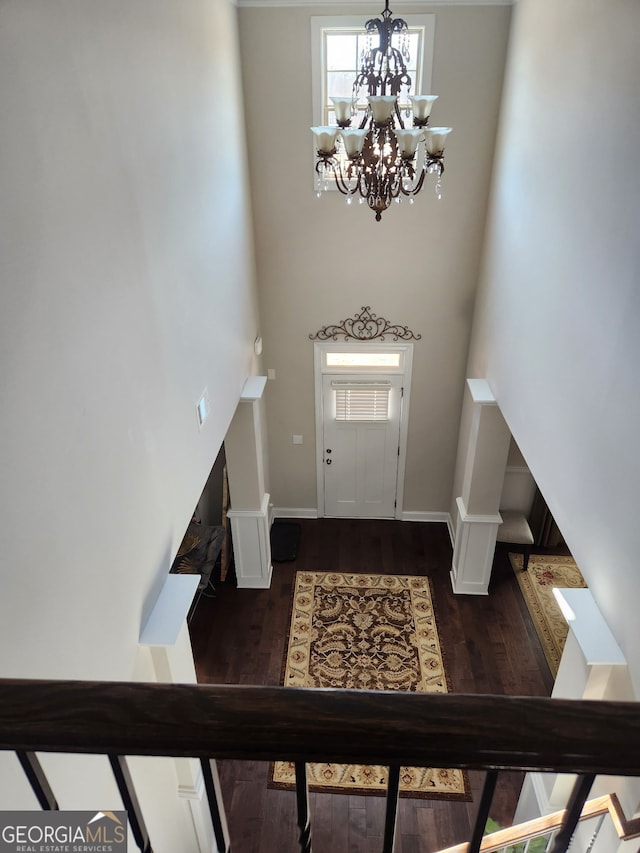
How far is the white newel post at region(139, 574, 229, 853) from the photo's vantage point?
8.72 feet

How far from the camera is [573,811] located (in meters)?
0.69

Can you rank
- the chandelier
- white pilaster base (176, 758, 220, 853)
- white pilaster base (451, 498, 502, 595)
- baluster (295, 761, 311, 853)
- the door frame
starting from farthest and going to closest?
the door frame, white pilaster base (451, 498, 502, 595), white pilaster base (176, 758, 220, 853), the chandelier, baluster (295, 761, 311, 853)

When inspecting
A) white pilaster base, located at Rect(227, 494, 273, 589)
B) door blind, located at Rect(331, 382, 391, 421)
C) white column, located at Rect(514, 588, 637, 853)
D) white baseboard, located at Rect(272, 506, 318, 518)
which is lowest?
white baseboard, located at Rect(272, 506, 318, 518)

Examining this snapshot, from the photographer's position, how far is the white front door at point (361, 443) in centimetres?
645

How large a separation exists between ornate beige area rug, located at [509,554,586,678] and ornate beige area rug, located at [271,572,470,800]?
1.02 metres

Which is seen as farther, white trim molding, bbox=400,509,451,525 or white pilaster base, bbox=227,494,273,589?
white trim molding, bbox=400,509,451,525

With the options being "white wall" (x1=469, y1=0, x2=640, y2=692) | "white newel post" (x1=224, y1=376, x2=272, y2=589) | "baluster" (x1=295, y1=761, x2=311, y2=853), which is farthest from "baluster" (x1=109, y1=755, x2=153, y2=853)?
"white newel post" (x1=224, y1=376, x2=272, y2=589)

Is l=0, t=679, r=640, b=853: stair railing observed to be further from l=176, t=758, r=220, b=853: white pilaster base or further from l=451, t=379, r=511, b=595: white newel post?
l=451, t=379, r=511, b=595: white newel post

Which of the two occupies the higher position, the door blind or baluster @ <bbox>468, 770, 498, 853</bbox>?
baluster @ <bbox>468, 770, 498, 853</bbox>

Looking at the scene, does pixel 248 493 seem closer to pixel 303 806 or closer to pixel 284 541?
pixel 284 541

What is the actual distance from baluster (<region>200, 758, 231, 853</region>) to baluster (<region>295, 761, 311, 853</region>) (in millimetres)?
105

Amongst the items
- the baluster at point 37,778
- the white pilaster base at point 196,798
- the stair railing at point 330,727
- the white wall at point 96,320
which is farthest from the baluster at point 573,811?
the white pilaster base at point 196,798

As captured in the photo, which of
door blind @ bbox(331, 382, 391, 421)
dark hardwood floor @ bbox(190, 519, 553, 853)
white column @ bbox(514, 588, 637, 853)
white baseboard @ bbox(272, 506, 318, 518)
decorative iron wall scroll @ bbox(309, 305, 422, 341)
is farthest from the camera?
white baseboard @ bbox(272, 506, 318, 518)

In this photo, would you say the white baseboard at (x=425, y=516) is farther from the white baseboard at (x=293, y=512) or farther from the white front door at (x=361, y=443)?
the white baseboard at (x=293, y=512)
